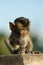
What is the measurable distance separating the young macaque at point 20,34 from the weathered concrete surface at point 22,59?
0.30 metres

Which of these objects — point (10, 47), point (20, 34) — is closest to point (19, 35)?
point (20, 34)

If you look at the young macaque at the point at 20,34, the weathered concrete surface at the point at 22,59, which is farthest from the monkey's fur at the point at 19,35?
the weathered concrete surface at the point at 22,59

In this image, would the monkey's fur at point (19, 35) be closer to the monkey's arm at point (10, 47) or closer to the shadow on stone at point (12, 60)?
the monkey's arm at point (10, 47)

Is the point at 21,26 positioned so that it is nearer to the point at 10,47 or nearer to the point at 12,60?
the point at 10,47

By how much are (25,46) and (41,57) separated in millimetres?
427

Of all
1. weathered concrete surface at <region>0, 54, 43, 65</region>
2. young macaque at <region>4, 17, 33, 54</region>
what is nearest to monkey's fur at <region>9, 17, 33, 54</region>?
young macaque at <region>4, 17, 33, 54</region>

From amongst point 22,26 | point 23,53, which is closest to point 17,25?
point 22,26

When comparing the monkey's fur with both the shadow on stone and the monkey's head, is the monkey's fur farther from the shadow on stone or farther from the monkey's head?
the shadow on stone

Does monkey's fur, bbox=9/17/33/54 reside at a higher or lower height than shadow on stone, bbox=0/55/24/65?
higher

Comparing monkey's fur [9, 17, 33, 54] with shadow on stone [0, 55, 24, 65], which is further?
monkey's fur [9, 17, 33, 54]

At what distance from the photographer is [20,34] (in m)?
4.12

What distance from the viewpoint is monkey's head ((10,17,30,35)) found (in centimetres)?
406

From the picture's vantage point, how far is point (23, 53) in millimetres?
3799

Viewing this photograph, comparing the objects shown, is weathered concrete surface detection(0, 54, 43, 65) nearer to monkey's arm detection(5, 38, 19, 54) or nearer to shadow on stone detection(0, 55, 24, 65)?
shadow on stone detection(0, 55, 24, 65)
